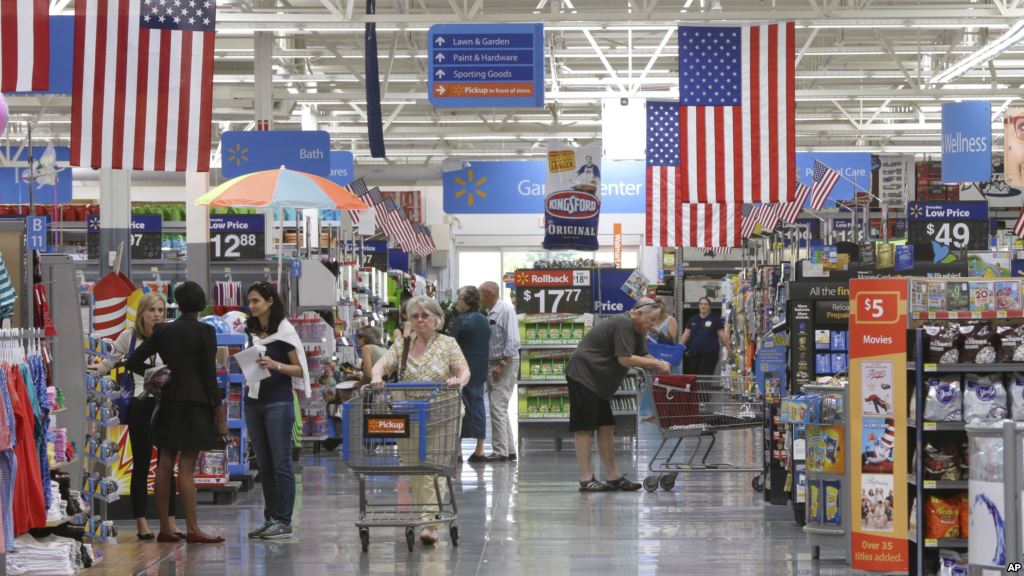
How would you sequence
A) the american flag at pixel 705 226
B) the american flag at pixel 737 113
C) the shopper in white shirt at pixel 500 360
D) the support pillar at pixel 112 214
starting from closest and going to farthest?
the american flag at pixel 737 113, the shopper in white shirt at pixel 500 360, the support pillar at pixel 112 214, the american flag at pixel 705 226

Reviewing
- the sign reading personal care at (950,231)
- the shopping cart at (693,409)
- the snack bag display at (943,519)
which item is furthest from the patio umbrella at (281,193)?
the sign reading personal care at (950,231)

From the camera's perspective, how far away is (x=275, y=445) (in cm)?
780

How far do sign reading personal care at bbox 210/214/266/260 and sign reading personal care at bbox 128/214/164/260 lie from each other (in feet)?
7.59

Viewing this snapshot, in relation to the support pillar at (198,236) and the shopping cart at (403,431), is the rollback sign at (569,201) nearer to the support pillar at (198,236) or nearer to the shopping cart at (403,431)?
the support pillar at (198,236)

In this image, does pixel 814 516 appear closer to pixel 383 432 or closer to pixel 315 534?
pixel 383 432

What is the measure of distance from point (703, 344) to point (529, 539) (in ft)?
36.5

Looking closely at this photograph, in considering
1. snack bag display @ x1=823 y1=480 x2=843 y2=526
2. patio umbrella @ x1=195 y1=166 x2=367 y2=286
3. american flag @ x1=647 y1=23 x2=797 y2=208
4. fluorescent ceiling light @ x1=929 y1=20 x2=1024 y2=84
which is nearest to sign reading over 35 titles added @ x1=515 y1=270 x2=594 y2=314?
american flag @ x1=647 y1=23 x2=797 y2=208

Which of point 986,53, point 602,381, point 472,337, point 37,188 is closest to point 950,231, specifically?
point 986,53

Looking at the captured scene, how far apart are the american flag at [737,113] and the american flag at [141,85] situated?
5264 mm

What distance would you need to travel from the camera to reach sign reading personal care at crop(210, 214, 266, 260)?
1266 centimetres

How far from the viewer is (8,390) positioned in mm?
5801

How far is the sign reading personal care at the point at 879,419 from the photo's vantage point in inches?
244

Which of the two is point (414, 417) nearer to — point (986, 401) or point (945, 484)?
point (945, 484)

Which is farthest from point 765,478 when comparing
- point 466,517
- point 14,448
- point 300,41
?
point 300,41
